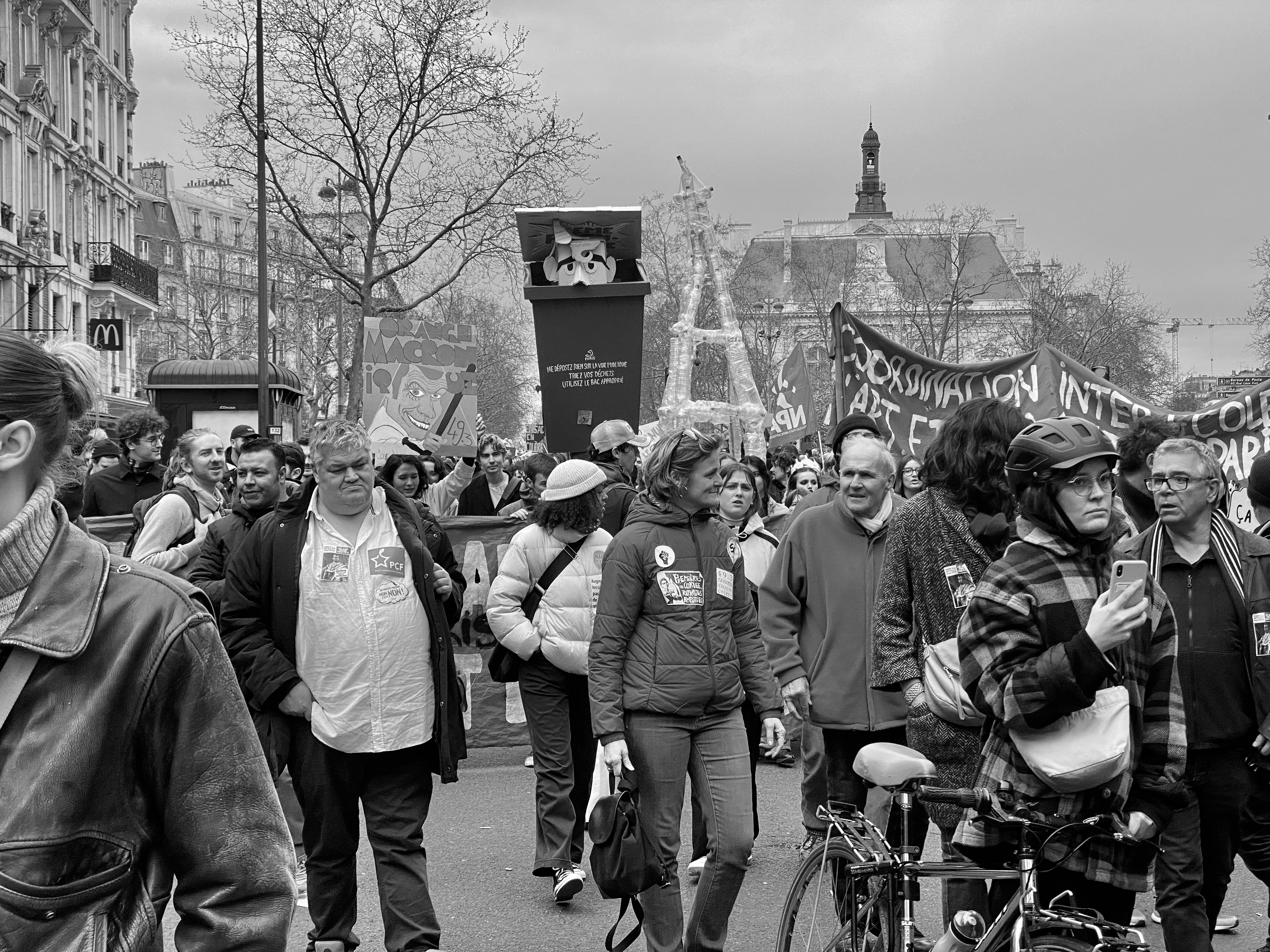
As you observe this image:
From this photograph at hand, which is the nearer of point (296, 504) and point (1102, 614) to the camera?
point (1102, 614)

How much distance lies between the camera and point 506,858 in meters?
6.65

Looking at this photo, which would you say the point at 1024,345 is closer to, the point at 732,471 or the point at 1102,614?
the point at 732,471

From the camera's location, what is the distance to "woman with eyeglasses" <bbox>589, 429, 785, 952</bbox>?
474 centimetres

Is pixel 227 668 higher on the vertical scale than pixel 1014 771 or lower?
higher

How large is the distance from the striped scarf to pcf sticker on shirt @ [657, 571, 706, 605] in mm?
1564

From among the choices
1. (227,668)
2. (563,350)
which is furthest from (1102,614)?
(563,350)

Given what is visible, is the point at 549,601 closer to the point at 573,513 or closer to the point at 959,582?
the point at 573,513

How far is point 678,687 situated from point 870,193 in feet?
423

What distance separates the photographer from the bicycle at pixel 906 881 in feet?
10.5

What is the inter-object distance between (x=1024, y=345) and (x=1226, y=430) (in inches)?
1758

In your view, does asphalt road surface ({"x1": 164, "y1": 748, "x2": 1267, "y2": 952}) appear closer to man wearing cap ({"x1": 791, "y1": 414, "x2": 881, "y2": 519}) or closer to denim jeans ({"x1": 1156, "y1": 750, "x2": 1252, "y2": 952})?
denim jeans ({"x1": 1156, "y1": 750, "x2": 1252, "y2": 952})

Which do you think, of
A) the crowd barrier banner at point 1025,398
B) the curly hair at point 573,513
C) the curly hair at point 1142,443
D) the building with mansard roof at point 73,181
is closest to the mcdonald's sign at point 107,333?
the building with mansard roof at point 73,181

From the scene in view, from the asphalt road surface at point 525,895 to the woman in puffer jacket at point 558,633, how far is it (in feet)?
0.79

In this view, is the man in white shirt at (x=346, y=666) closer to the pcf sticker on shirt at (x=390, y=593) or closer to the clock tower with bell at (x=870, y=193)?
the pcf sticker on shirt at (x=390, y=593)
